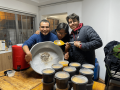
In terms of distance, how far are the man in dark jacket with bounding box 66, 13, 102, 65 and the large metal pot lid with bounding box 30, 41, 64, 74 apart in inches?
7.4

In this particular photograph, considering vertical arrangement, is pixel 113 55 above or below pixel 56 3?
below

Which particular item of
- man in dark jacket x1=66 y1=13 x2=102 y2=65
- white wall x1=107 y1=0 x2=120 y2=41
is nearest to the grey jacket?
man in dark jacket x1=66 y1=13 x2=102 y2=65

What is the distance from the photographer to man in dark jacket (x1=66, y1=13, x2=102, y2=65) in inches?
37.6

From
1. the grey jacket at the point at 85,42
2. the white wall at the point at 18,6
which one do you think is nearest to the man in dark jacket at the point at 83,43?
the grey jacket at the point at 85,42

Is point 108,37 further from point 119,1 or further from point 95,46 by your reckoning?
point 95,46

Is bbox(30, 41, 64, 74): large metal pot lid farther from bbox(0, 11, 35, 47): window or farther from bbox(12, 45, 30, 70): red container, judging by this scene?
bbox(0, 11, 35, 47): window

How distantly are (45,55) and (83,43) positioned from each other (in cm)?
50

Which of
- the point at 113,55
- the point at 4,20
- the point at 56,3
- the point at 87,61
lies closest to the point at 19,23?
the point at 4,20

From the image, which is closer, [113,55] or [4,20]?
[113,55]

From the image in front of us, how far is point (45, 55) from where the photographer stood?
1.09m

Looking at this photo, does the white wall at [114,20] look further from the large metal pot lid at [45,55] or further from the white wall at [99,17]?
the large metal pot lid at [45,55]

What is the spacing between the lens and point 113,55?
659 mm

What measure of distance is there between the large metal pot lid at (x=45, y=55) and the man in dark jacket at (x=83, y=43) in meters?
0.19

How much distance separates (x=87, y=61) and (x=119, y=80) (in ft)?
1.41
